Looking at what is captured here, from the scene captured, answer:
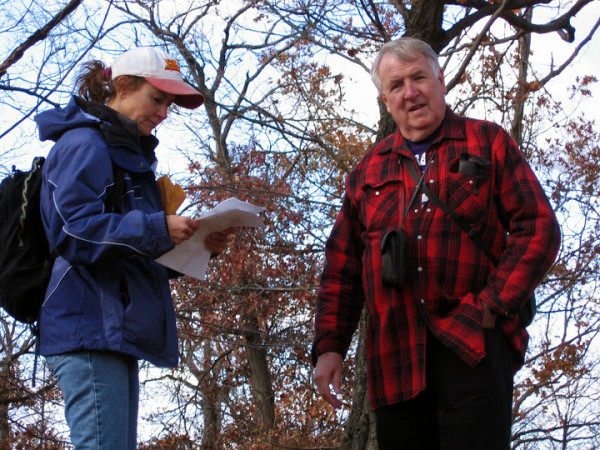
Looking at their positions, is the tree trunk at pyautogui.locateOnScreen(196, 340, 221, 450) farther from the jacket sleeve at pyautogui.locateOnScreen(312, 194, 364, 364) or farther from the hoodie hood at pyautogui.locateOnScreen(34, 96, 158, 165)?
the hoodie hood at pyautogui.locateOnScreen(34, 96, 158, 165)

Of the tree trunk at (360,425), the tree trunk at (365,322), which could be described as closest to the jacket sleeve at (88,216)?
the tree trunk at (360,425)

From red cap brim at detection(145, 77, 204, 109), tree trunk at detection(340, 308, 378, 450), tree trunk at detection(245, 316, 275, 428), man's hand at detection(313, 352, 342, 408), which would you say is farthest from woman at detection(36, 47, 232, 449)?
tree trunk at detection(245, 316, 275, 428)

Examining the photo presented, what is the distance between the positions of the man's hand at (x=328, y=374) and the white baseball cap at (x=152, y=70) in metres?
1.11

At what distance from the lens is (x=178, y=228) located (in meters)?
2.28

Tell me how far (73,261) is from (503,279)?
4.34ft

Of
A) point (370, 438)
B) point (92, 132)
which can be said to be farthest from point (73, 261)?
point (370, 438)

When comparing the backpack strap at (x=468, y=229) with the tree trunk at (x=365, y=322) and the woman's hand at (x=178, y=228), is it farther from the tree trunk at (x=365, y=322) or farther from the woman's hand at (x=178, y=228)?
the tree trunk at (x=365, y=322)

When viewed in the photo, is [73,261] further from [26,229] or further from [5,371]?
[5,371]

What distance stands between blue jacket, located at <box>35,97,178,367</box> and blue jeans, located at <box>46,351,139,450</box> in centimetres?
4

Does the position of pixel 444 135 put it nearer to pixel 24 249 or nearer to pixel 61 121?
pixel 61 121

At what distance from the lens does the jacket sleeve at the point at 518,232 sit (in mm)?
2209

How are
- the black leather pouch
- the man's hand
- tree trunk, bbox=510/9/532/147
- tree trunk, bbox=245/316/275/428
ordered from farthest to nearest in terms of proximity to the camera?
tree trunk, bbox=245/316/275/428
tree trunk, bbox=510/9/532/147
the man's hand
the black leather pouch

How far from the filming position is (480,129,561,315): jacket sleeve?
221 cm

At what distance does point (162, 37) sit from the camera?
1095 centimetres
